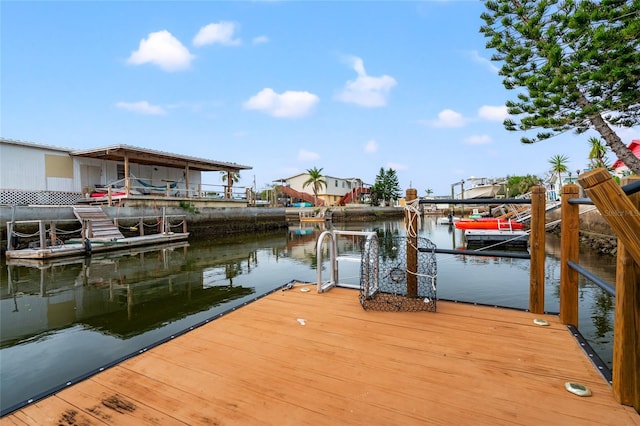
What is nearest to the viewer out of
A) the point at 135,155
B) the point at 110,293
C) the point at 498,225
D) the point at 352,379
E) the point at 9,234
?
the point at 352,379

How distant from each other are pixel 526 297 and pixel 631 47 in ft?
27.5

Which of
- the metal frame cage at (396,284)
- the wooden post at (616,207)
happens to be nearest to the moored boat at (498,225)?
the metal frame cage at (396,284)

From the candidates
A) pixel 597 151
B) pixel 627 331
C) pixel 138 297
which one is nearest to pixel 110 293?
pixel 138 297

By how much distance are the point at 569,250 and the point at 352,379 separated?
78.4 inches

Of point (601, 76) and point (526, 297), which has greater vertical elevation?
point (601, 76)

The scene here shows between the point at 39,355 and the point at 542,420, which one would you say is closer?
the point at 542,420

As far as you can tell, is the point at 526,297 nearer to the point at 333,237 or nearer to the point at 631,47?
the point at 333,237

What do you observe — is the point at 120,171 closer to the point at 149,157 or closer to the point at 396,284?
the point at 149,157

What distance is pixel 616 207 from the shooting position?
1.16 meters

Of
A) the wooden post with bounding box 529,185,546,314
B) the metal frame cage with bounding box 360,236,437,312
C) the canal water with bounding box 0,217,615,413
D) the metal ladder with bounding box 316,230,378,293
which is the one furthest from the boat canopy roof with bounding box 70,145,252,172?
the wooden post with bounding box 529,185,546,314

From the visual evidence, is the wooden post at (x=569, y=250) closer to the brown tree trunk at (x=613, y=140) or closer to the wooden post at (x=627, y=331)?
the wooden post at (x=627, y=331)

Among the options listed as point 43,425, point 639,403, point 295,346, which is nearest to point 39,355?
point 43,425

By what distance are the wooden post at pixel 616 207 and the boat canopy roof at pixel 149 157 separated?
62.5ft

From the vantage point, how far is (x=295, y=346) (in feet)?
7.65
